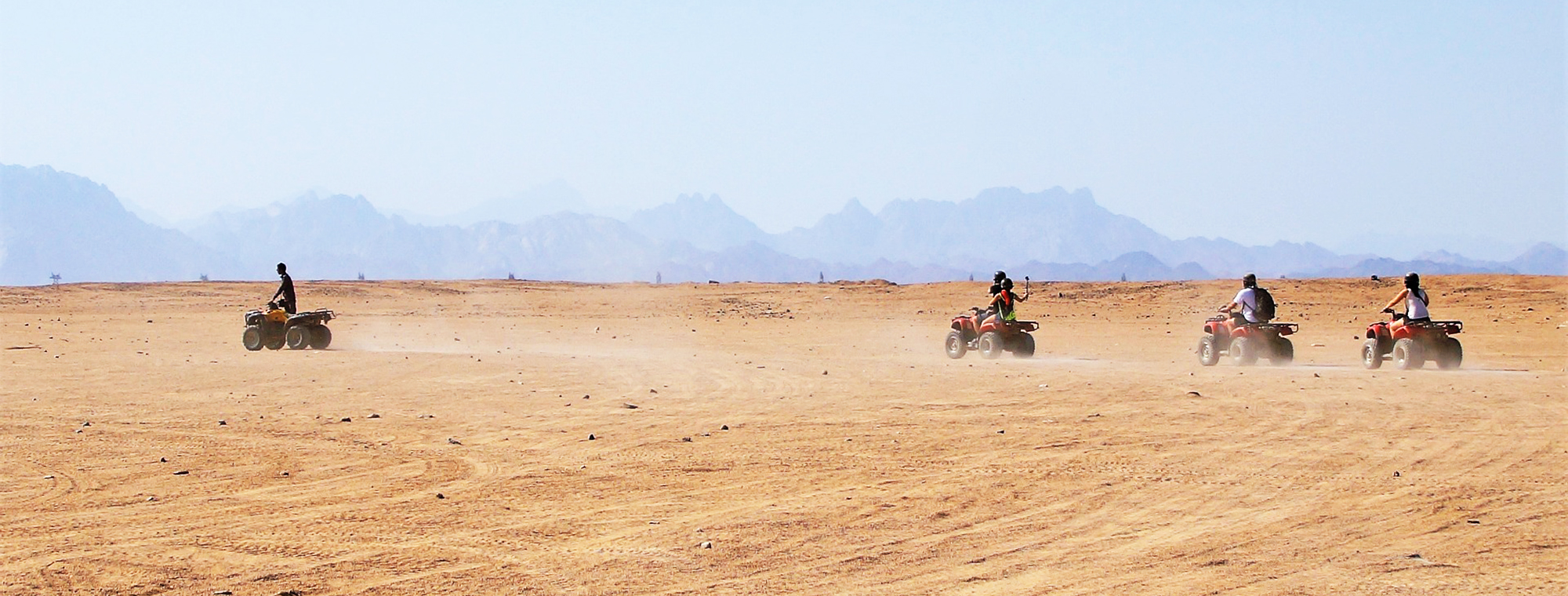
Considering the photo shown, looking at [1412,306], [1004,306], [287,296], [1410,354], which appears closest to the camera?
[1410,354]

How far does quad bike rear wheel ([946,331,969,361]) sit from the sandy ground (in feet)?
6.57

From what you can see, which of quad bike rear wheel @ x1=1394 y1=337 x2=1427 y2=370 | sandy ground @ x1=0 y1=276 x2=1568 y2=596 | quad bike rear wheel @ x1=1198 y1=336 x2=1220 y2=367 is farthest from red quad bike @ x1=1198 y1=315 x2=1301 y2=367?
quad bike rear wheel @ x1=1394 y1=337 x2=1427 y2=370

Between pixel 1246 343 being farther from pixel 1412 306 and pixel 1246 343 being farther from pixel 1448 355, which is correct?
pixel 1448 355

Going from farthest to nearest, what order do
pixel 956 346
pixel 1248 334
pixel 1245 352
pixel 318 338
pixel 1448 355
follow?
pixel 318 338 < pixel 956 346 < pixel 1248 334 < pixel 1245 352 < pixel 1448 355

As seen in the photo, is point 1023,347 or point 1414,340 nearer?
point 1414,340

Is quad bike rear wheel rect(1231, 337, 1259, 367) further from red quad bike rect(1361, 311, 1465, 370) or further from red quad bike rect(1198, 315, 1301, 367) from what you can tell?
red quad bike rect(1361, 311, 1465, 370)

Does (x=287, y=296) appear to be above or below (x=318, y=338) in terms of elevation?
above

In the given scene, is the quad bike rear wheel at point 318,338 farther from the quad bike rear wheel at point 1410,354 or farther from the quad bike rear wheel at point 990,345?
the quad bike rear wheel at point 1410,354

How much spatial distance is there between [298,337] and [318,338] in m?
0.45

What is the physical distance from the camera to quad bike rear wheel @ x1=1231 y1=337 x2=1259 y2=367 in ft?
73.4

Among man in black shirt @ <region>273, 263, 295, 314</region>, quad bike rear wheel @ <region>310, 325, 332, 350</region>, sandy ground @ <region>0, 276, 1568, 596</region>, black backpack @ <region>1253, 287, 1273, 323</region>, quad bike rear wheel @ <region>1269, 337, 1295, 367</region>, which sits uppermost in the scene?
man in black shirt @ <region>273, 263, 295, 314</region>

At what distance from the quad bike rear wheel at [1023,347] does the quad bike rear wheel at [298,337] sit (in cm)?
1302

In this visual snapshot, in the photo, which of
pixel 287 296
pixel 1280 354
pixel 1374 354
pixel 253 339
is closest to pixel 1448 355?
pixel 1374 354

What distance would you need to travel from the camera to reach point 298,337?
26.5 m
